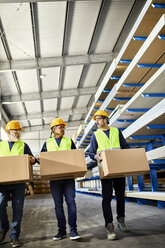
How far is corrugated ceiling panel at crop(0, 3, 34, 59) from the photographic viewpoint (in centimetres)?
720

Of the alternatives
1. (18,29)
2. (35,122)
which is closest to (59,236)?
(18,29)

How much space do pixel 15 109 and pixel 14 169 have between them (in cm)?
1379

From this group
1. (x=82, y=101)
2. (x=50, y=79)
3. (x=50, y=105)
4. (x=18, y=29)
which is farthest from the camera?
(x=82, y=101)

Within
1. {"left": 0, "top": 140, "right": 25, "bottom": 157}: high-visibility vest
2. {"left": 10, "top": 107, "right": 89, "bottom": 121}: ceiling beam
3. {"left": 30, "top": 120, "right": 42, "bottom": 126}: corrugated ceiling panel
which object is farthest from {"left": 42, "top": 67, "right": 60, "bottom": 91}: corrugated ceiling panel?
{"left": 0, "top": 140, "right": 25, "bottom": 157}: high-visibility vest

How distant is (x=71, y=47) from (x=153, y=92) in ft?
20.9

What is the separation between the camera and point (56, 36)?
8.77m

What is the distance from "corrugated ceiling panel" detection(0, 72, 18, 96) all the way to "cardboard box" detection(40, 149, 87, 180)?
30.1ft

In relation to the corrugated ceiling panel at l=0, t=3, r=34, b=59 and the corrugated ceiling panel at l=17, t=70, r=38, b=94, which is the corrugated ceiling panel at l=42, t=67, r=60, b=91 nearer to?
the corrugated ceiling panel at l=17, t=70, r=38, b=94

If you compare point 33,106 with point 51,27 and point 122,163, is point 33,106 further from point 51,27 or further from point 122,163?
point 122,163

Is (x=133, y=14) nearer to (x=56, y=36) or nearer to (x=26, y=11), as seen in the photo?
(x=56, y=36)

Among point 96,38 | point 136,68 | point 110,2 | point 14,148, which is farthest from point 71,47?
point 14,148

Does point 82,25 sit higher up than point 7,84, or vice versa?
point 82,25

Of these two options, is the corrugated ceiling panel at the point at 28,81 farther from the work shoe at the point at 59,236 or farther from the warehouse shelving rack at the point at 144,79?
the work shoe at the point at 59,236

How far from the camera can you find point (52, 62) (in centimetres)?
1003
